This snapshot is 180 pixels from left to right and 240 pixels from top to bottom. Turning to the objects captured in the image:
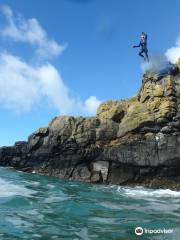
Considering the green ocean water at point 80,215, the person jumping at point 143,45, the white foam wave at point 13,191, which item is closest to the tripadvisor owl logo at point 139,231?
the green ocean water at point 80,215

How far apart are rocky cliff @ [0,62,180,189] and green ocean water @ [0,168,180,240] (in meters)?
11.0

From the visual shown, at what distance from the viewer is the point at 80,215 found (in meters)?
19.7

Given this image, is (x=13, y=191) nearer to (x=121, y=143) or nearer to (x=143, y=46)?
(x=121, y=143)

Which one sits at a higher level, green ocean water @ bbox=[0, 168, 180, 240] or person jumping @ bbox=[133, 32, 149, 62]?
person jumping @ bbox=[133, 32, 149, 62]

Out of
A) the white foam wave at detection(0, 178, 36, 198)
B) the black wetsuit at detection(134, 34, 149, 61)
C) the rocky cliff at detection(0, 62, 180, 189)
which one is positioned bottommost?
the white foam wave at detection(0, 178, 36, 198)

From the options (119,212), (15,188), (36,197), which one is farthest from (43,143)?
(119,212)

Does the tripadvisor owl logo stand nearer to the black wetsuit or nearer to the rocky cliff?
the rocky cliff

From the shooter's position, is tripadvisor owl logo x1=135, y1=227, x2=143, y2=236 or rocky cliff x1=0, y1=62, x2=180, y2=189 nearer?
tripadvisor owl logo x1=135, y1=227, x2=143, y2=236

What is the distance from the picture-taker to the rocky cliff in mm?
39219

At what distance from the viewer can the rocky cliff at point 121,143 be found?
3922cm

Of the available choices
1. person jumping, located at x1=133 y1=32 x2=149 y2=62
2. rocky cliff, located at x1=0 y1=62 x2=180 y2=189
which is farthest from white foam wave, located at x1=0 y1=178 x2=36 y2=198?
person jumping, located at x1=133 y1=32 x2=149 y2=62

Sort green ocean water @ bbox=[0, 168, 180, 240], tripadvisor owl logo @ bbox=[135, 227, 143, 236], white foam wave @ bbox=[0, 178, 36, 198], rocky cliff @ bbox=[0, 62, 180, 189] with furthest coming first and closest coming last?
rocky cliff @ bbox=[0, 62, 180, 189]
white foam wave @ bbox=[0, 178, 36, 198]
tripadvisor owl logo @ bbox=[135, 227, 143, 236]
green ocean water @ bbox=[0, 168, 180, 240]

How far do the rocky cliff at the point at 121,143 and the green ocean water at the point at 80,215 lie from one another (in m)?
11.0

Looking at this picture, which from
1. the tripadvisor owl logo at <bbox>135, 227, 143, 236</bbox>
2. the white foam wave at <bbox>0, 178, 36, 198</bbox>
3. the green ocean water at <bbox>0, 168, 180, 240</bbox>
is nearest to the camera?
the green ocean water at <bbox>0, 168, 180, 240</bbox>
